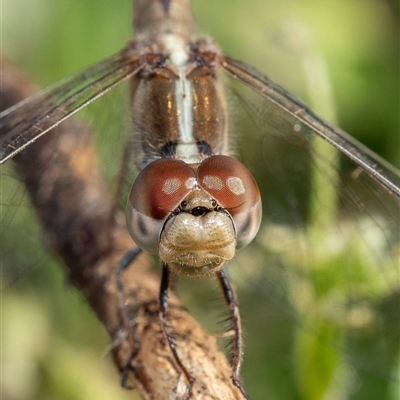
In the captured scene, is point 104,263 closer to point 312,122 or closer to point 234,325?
point 234,325

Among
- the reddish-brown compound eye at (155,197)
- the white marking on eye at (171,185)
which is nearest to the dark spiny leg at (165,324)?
Answer: the reddish-brown compound eye at (155,197)

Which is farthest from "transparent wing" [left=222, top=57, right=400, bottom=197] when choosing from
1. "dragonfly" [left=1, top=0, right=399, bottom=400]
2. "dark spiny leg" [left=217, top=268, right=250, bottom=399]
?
"dark spiny leg" [left=217, top=268, right=250, bottom=399]

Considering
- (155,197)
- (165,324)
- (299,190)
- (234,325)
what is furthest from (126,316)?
(299,190)

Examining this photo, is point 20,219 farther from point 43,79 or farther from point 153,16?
point 43,79

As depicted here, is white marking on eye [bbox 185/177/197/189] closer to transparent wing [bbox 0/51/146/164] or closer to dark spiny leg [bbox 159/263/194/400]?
dark spiny leg [bbox 159/263/194/400]

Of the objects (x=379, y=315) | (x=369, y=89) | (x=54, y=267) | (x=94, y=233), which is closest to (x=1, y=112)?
(x=94, y=233)

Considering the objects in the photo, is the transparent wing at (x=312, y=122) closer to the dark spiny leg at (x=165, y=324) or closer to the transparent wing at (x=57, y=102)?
the transparent wing at (x=57, y=102)
